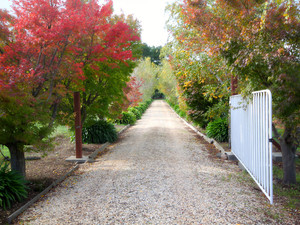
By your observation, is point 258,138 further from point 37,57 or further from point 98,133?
point 98,133

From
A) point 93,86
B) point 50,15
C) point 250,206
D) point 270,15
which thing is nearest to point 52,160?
point 93,86

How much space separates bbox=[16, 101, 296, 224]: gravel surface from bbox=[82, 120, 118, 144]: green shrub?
317cm

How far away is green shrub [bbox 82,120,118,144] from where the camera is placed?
1008 centimetres

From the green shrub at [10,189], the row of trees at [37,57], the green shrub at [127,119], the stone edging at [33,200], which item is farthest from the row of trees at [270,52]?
the green shrub at [127,119]

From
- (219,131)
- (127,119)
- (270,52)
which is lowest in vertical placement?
(219,131)

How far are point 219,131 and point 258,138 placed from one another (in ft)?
19.3

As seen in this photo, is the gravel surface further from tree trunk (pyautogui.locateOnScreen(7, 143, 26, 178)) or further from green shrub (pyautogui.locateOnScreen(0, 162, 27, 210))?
tree trunk (pyautogui.locateOnScreen(7, 143, 26, 178))

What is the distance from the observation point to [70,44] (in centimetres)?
556

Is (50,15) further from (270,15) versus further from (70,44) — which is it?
(270,15)

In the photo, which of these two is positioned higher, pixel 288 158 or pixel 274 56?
pixel 274 56

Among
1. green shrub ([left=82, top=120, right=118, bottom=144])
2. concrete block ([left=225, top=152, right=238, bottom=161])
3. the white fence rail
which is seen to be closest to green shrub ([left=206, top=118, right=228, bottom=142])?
concrete block ([left=225, top=152, right=238, bottom=161])

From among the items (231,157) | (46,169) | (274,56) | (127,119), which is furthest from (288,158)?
(127,119)

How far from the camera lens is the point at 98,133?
1023cm

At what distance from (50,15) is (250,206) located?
498cm
